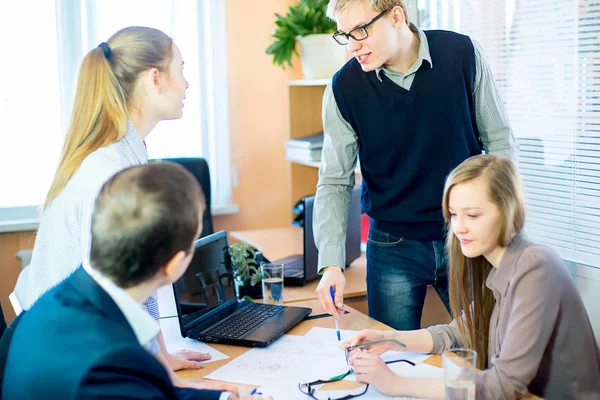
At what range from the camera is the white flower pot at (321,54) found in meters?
3.27

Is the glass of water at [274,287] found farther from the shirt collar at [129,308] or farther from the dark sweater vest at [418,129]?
the shirt collar at [129,308]

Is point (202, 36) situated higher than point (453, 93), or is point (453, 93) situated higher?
point (202, 36)

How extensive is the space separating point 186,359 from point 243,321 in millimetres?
297

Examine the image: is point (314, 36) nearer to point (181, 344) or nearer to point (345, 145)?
point (345, 145)

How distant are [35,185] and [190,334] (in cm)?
201

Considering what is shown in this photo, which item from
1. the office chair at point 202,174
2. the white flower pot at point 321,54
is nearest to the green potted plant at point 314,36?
the white flower pot at point 321,54

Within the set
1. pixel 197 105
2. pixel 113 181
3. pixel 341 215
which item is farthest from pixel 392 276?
pixel 197 105

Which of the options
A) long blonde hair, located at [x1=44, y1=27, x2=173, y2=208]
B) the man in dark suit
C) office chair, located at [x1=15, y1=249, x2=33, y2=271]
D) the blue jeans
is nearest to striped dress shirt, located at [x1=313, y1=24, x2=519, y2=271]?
the blue jeans

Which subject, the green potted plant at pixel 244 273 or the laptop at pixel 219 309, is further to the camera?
the green potted plant at pixel 244 273

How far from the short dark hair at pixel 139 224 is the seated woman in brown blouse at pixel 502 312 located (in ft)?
1.99

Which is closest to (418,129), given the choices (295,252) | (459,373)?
(459,373)

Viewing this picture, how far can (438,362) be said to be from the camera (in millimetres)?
1611

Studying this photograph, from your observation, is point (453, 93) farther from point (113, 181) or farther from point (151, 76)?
point (113, 181)

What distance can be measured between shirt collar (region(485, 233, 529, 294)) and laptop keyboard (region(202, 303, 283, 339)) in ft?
2.31
